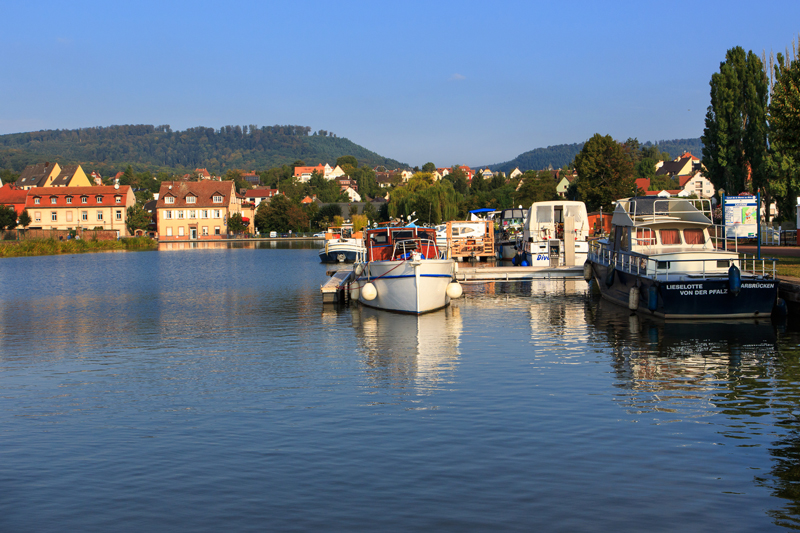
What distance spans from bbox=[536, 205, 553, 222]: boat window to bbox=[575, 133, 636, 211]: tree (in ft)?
138

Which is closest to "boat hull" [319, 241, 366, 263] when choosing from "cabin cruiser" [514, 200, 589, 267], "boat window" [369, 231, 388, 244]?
"cabin cruiser" [514, 200, 589, 267]

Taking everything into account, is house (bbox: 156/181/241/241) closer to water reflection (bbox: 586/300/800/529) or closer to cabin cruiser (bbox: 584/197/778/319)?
cabin cruiser (bbox: 584/197/778/319)

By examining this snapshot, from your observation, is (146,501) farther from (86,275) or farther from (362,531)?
(86,275)

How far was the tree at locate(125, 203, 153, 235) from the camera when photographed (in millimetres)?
128125

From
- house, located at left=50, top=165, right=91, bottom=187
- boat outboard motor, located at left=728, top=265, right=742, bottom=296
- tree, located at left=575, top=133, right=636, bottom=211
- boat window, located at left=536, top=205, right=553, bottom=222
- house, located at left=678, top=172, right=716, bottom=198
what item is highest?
house, located at left=50, top=165, right=91, bottom=187

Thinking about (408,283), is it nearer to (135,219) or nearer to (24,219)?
(135,219)

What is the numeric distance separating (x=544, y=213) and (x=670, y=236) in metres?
22.1

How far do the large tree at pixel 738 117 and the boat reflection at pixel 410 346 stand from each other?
38430 millimetres

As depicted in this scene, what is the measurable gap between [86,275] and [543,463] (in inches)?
1877

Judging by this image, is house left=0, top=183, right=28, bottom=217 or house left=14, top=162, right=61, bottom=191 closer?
house left=0, top=183, right=28, bottom=217

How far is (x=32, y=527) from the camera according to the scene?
29.2 feet

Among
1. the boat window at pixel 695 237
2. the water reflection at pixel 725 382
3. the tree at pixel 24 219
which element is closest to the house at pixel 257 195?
the tree at pixel 24 219

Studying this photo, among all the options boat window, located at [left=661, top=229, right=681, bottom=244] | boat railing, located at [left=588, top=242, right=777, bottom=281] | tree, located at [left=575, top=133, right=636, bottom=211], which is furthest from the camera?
tree, located at [left=575, top=133, right=636, bottom=211]

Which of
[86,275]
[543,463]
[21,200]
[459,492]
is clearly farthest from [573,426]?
[21,200]
